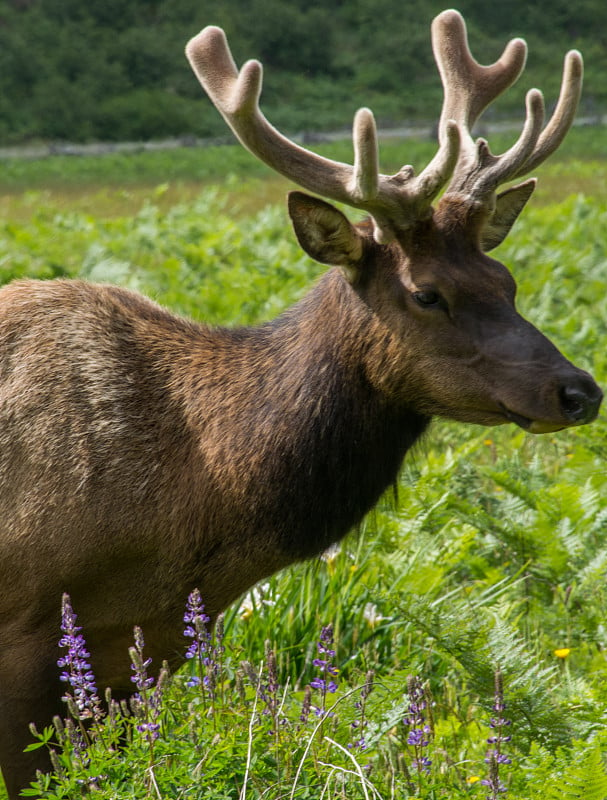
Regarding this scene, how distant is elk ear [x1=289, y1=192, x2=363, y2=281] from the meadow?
0.74m

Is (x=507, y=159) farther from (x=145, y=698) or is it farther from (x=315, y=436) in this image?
(x=145, y=698)

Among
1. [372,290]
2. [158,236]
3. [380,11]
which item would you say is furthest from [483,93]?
[380,11]

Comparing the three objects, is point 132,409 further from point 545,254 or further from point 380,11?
point 380,11

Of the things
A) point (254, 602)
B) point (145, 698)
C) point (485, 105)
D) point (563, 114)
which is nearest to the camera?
point (145, 698)

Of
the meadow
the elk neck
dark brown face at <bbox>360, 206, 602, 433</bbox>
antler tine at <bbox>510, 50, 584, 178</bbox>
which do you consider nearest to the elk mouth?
dark brown face at <bbox>360, 206, 602, 433</bbox>

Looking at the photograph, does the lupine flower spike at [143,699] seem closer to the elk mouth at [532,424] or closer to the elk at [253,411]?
the elk at [253,411]

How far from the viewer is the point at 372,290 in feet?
12.4

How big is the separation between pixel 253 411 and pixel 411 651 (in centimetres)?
145

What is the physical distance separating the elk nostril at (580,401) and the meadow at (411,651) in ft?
2.20

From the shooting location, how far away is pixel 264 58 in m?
57.3

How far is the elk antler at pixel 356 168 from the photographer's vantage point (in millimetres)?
3533

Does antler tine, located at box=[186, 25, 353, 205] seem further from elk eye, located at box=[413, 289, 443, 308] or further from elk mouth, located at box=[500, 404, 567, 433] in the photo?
elk mouth, located at box=[500, 404, 567, 433]

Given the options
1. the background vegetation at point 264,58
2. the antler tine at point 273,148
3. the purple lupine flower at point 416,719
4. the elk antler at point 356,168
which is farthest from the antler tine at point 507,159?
the background vegetation at point 264,58

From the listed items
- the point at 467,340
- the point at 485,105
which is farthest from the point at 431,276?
the point at 485,105
